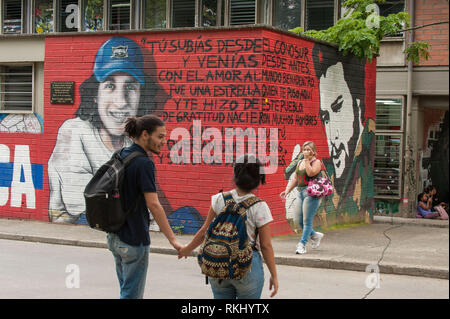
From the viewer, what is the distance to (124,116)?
1312 cm

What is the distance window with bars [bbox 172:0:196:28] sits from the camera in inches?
728

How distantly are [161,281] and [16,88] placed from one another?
797cm

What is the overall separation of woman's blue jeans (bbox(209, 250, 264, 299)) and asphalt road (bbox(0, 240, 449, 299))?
289cm

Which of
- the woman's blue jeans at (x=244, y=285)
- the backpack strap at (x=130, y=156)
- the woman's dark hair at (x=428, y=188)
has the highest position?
the backpack strap at (x=130, y=156)

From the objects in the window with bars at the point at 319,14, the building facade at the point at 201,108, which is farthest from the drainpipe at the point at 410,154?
the window with bars at the point at 319,14

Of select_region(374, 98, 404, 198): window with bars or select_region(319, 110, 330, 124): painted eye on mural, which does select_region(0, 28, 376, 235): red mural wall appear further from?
select_region(374, 98, 404, 198): window with bars

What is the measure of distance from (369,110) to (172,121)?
204 inches

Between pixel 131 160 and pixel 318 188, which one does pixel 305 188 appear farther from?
pixel 131 160

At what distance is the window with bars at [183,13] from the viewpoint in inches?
728

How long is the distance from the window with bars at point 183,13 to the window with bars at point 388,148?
5.66m

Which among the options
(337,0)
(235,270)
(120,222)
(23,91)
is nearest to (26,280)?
(120,222)

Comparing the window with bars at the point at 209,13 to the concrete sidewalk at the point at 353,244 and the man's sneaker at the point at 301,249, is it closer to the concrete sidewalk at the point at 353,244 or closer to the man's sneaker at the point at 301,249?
the concrete sidewalk at the point at 353,244

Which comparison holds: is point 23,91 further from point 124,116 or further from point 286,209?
point 286,209

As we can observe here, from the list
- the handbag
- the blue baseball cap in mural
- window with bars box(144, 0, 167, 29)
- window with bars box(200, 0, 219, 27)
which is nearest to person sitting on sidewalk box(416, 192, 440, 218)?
window with bars box(200, 0, 219, 27)
